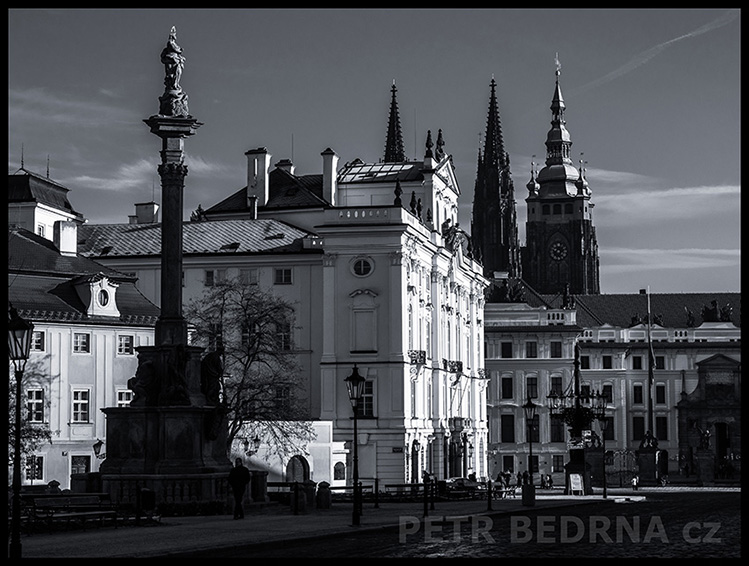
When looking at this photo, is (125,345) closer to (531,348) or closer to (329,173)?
(329,173)

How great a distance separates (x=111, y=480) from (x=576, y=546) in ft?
49.0

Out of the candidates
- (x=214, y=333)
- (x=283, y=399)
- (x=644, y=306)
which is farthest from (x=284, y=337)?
(x=644, y=306)

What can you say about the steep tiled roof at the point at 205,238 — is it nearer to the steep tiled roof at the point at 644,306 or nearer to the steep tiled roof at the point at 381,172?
the steep tiled roof at the point at 381,172

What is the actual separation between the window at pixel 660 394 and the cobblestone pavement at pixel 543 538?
86.6 metres

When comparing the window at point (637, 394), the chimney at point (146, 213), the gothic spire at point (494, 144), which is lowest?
the window at point (637, 394)

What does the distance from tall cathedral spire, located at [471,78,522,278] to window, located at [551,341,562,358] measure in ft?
181

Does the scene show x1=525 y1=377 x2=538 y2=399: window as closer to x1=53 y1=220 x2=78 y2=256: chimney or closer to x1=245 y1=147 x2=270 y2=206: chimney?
x1=245 y1=147 x2=270 y2=206: chimney

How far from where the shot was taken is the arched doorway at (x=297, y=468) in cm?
6850

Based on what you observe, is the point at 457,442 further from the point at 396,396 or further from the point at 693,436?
the point at 693,436

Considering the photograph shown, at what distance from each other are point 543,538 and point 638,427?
98724 mm

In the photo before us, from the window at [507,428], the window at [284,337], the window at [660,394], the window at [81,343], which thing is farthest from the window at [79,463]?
the window at [660,394]

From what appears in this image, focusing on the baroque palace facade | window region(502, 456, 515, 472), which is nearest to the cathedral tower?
the baroque palace facade

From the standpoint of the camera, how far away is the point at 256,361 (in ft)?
252
